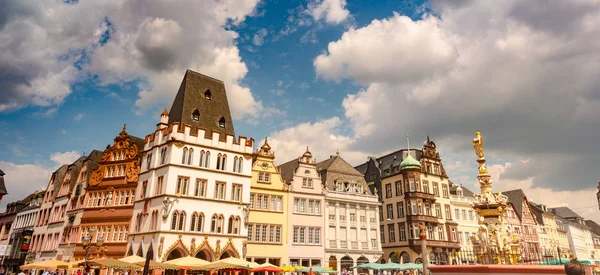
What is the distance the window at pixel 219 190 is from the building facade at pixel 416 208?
89.7 feet

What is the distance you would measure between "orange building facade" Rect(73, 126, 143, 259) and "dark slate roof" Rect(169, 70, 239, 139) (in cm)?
665

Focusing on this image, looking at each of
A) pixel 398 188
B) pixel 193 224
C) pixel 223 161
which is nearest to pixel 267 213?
pixel 223 161

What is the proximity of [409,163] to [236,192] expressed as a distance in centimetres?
2711

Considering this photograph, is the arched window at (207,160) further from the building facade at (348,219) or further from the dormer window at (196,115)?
the building facade at (348,219)

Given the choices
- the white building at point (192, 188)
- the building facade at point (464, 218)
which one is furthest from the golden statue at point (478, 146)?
the building facade at point (464, 218)

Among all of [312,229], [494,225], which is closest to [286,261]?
[312,229]

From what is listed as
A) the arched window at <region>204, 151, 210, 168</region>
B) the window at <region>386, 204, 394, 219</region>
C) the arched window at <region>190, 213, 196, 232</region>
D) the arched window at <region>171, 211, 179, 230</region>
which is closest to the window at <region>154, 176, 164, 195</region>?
the arched window at <region>171, 211, 179, 230</region>

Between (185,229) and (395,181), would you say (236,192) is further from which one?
(395,181)

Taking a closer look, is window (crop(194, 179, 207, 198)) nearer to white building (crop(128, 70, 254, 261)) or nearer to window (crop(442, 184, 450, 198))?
white building (crop(128, 70, 254, 261))

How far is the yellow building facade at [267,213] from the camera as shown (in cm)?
4297

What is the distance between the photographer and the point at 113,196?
43281 millimetres

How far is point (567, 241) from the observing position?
3900 inches

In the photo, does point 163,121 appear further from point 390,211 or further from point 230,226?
point 390,211

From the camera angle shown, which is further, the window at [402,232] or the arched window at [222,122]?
the window at [402,232]
